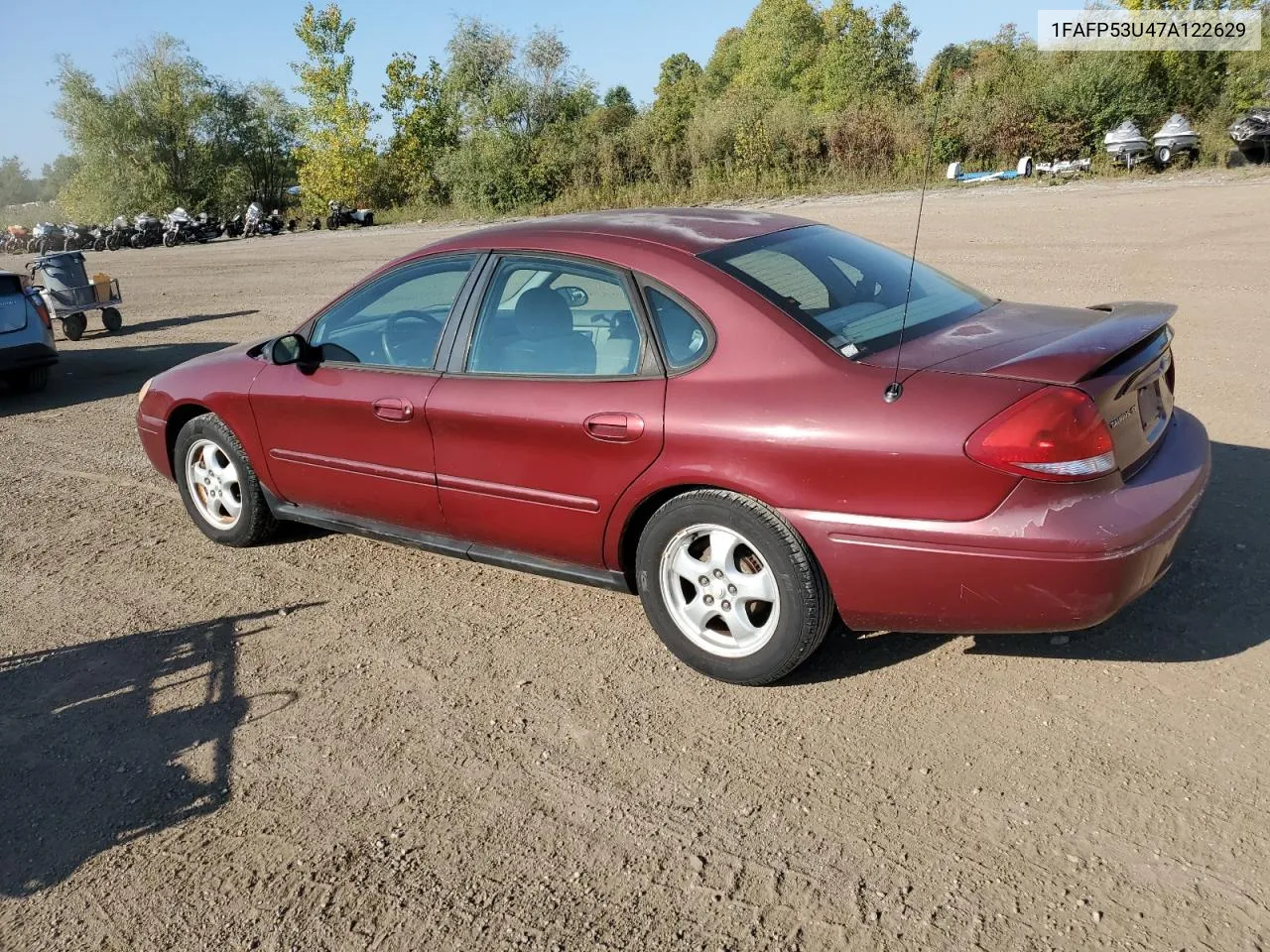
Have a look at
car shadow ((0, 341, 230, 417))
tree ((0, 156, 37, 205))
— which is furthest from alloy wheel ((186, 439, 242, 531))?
tree ((0, 156, 37, 205))

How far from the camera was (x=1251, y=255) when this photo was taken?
11.8 meters

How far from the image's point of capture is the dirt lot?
271 centimetres

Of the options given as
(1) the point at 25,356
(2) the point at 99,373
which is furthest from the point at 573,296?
(2) the point at 99,373

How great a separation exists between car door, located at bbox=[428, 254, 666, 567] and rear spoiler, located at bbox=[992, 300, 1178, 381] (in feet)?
3.96

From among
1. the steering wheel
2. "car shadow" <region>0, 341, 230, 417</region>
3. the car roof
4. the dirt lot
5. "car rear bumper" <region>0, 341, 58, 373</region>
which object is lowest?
the dirt lot

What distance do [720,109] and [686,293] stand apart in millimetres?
33707

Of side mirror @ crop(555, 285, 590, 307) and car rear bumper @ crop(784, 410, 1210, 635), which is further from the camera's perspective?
side mirror @ crop(555, 285, 590, 307)

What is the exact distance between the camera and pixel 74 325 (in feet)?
46.9

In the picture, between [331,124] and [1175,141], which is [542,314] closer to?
[1175,141]

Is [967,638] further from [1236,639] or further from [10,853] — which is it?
[10,853]

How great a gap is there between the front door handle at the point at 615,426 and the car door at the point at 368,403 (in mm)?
893

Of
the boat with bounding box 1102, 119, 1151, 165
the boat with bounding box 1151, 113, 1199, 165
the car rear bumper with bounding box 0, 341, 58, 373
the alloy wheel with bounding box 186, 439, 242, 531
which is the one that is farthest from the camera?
the boat with bounding box 1102, 119, 1151, 165

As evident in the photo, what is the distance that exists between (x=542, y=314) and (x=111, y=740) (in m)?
2.22

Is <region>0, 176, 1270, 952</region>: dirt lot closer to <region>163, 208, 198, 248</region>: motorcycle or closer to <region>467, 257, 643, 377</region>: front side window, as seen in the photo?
<region>467, 257, 643, 377</region>: front side window
